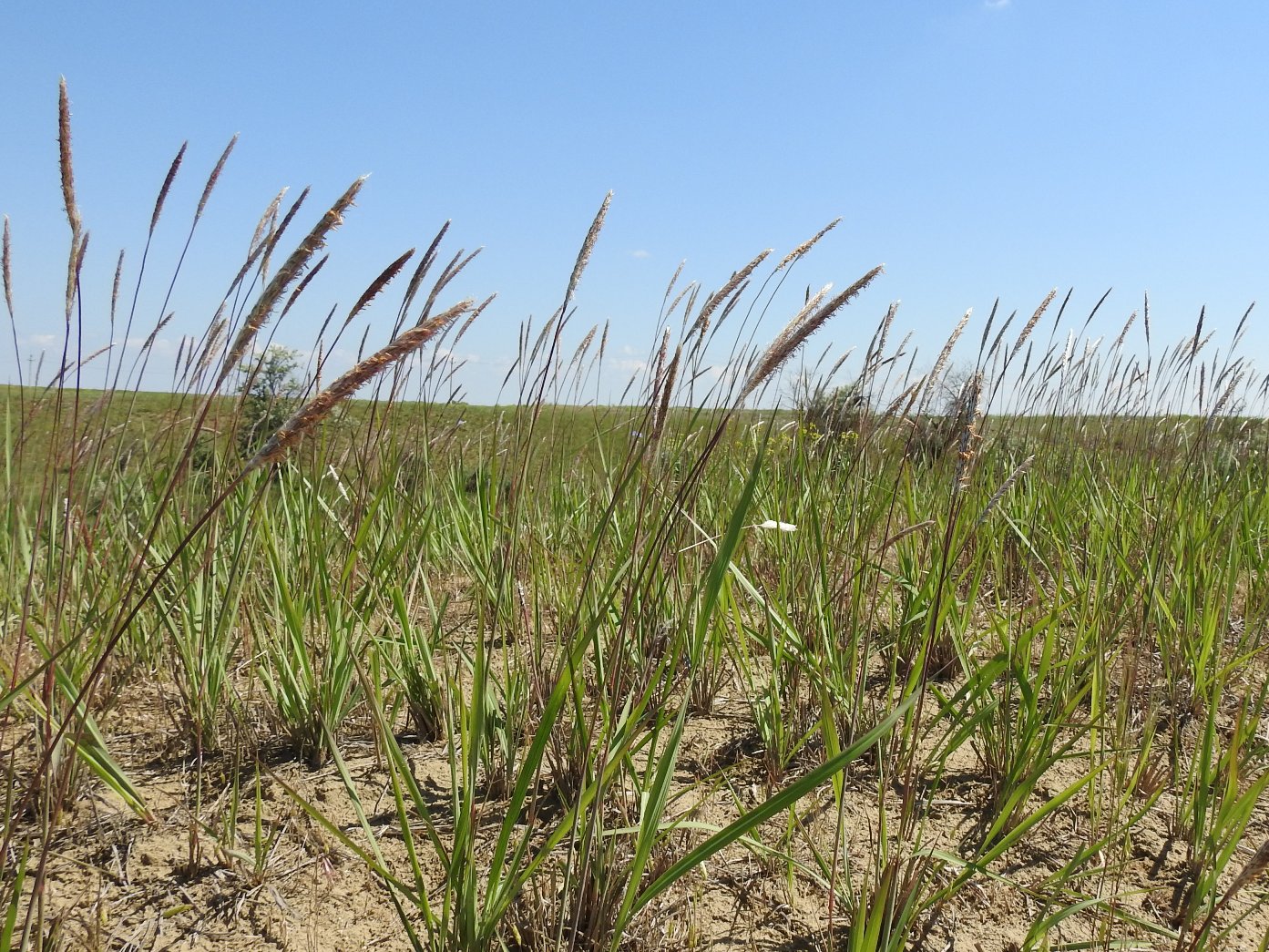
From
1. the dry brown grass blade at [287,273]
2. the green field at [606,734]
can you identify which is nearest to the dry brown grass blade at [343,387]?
the green field at [606,734]

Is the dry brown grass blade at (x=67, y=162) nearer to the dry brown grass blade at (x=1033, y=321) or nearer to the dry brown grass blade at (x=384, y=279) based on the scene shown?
the dry brown grass blade at (x=384, y=279)

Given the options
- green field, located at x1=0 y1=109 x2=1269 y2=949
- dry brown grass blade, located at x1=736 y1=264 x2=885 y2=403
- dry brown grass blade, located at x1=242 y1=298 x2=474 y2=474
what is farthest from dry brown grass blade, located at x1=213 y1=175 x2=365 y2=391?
dry brown grass blade, located at x1=736 y1=264 x2=885 y2=403

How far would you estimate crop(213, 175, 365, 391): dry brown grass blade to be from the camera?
81 centimetres

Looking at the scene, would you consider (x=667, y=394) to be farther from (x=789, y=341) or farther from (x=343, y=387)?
(x=343, y=387)

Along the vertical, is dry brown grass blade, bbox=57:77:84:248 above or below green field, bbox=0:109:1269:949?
above

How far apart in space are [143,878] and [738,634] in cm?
108

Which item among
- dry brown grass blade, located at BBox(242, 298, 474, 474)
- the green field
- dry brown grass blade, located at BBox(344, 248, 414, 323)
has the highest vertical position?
dry brown grass blade, located at BBox(344, 248, 414, 323)

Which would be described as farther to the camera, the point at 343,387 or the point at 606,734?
the point at 606,734

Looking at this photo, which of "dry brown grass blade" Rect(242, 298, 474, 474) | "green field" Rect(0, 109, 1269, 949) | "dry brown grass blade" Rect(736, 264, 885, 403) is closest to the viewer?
"dry brown grass blade" Rect(242, 298, 474, 474)

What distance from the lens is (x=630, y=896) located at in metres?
1.01

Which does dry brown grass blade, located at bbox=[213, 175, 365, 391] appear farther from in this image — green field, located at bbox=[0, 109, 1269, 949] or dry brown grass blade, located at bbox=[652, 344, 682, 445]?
dry brown grass blade, located at bbox=[652, 344, 682, 445]

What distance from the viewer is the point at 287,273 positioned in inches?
32.0

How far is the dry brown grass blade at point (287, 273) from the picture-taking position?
814 mm

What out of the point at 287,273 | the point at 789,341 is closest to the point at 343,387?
the point at 287,273
